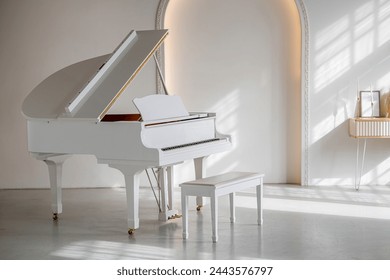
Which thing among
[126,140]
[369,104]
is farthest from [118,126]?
[369,104]

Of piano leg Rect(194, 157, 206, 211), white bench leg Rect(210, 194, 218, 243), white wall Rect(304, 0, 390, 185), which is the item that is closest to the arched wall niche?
white wall Rect(304, 0, 390, 185)

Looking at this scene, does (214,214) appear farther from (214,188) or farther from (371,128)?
(371,128)

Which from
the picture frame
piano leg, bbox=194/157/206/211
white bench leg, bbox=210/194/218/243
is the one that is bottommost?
white bench leg, bbox=210/194/218/243

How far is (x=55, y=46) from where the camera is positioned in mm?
8852

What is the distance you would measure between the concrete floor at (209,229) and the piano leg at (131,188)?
0.40ft

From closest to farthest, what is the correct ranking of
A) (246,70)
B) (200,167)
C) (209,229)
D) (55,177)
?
1. (209,229)
2. (55,177)
3. (200,167)
4. (246,70)

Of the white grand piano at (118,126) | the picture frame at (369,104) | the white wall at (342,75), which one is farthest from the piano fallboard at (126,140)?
the picture frame at (369,104)

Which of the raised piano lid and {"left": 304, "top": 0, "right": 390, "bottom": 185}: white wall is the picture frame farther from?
the raised piano lid

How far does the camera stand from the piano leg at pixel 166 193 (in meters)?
6.63

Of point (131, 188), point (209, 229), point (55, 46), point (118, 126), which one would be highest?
point (55, 46)

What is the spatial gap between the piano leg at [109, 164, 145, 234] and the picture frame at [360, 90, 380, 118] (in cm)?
369

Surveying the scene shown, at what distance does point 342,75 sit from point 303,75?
48 centimetres

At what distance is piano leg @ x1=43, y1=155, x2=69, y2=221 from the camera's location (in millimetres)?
6824

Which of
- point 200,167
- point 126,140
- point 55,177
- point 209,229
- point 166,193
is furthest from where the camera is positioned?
point 200,167
